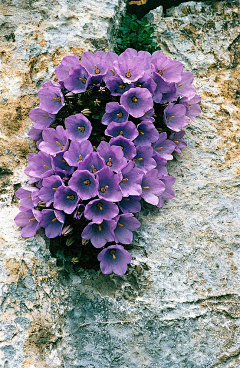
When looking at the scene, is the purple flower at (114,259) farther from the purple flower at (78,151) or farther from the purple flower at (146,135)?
the purple flower at (146,135)

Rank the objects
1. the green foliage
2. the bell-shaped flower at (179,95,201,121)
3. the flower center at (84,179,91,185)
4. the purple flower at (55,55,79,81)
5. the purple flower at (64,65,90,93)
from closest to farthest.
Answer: the flower center at (84,179,91,185) → the purple flower at (64,65,90,93) → the purple flower at (55,55,79,81) → the bell-shaped flower at (179,95,201,121) → the green foliage

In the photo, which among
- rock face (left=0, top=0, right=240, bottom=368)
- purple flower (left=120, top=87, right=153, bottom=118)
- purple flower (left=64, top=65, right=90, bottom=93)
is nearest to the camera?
rock face (left=0, top=0, right=240, bottom=368)

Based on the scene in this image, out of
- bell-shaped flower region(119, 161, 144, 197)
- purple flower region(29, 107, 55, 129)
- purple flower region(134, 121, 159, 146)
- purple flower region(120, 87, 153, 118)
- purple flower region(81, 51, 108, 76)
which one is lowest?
bell-shaped flower region(119, 161, 144, 197)

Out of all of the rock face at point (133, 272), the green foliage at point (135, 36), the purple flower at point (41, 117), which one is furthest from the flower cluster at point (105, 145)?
the green foliage at point (135, 36)

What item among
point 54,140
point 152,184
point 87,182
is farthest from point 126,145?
point 54,140

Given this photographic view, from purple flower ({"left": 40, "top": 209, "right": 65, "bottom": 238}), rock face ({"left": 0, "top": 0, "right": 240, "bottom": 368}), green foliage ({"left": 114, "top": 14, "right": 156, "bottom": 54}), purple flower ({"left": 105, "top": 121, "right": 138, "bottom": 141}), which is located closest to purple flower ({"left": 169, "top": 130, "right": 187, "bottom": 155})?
rock face ({"left": 0, "top": 0, "right": 240, "bottom": 368})

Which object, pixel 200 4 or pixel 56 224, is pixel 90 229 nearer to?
pixel 56 224

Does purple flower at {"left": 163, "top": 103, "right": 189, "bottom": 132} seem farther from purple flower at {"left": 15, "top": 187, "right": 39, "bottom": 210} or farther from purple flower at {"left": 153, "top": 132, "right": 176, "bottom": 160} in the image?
purple flower at {"left": 15, "top": 187, "right": 39, "bottom": 210}
